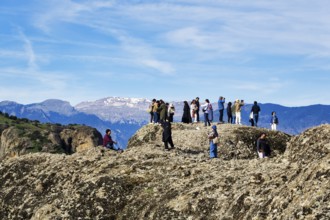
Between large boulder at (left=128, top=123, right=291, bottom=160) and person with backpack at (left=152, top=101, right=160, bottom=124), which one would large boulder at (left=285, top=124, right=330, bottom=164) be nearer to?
large boulder at (left=128, top=123, right=291, bottom=160)

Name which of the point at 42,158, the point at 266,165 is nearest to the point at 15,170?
the point at 42,158

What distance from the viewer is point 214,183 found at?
29.0m

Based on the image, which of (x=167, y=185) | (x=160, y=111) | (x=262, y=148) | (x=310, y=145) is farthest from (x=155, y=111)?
(x=310, y=145)

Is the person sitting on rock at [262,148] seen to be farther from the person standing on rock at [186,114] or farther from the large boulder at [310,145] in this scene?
the person standing on rock at [186,114]

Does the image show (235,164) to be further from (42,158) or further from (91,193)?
(42,158)

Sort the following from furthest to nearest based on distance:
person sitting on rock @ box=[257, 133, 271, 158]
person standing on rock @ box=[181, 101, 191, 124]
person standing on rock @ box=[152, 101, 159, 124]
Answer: person standing on rock @ box=[181, 101, 191, 124] → person standing on rock @ box=[152, 101, 159, 124] → person sitting on rock @ box=[257, 133, 271, 158]

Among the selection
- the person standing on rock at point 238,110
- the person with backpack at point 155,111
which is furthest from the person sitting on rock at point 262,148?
the person standing on rock at point 238,110

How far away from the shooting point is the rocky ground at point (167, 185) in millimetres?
22672

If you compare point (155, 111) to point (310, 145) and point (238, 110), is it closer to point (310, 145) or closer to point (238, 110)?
point (238, 110)

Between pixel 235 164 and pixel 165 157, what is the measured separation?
6.06 meters

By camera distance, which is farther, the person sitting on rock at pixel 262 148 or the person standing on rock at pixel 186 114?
the person standing on rock at pixel 186 114

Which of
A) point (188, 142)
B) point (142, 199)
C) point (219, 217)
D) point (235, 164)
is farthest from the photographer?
point (188, 142)

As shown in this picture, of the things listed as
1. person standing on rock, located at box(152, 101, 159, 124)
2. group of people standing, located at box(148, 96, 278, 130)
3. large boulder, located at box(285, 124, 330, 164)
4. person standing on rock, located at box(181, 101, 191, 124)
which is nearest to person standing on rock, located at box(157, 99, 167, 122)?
group of people standing, located at box(148, 96, 278, 130)

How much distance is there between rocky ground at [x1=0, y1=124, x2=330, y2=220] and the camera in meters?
22.7
